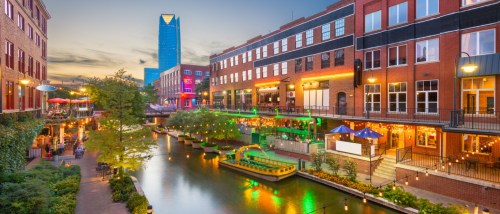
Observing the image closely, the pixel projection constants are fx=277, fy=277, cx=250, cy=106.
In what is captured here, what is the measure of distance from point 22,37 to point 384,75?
3458cm

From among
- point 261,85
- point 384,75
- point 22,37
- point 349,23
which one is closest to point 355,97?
point 384,75

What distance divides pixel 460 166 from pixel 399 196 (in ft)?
21.2

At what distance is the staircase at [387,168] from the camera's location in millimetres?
20292

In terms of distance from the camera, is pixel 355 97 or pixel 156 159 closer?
pixel 355 97

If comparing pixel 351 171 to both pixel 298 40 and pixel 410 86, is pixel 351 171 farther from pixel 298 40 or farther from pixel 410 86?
pixel 298 40

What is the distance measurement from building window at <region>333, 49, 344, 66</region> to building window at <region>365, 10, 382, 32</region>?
379 centimetres

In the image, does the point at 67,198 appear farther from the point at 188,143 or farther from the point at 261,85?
the point at 261,85

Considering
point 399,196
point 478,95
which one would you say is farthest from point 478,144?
point 399,196

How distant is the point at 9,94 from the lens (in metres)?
22.8

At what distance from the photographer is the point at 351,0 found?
29.2m

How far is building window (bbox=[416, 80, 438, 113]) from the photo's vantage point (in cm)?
2211

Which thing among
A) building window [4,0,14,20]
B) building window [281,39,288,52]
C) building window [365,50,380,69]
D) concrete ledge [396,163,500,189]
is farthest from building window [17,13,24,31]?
concrete ledge [396,163,500,189]

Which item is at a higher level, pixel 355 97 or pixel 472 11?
pixel 472 11

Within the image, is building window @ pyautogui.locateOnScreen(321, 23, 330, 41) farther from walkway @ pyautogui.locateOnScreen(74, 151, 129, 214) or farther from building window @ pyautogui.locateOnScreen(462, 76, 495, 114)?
walkway @ pyautogui.locateOnScreen(74, 151, 129, 214)
